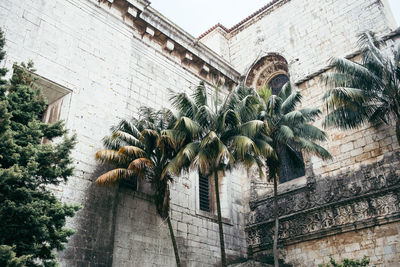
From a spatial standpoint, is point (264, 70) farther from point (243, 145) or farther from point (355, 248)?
point (355, 248)

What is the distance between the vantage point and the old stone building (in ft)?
30.5

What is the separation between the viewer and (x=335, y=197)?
37.4 feet

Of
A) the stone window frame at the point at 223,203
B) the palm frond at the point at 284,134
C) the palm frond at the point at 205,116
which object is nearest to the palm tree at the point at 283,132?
the palm frond at the point at 284,134

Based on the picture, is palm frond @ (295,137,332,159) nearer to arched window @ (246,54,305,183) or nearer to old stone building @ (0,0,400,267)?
old stone building @ (0,0,400,267)

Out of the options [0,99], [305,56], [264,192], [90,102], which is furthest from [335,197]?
[0,99]

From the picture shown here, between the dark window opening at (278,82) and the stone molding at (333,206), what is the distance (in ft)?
15.8

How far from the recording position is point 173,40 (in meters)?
13.5

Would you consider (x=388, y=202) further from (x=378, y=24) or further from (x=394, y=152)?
(x=378, y=24)

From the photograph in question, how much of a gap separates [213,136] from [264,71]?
27.7 ft

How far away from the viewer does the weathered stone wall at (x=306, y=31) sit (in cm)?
1342

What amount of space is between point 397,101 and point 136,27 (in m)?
8.17

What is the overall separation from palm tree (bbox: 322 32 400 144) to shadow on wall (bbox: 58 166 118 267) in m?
6.24

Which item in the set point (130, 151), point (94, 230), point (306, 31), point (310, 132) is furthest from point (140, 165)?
point (306, 31)

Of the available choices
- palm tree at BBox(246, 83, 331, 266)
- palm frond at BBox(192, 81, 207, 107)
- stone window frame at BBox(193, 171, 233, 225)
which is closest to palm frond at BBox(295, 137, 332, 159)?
palm tree at BBox(246, 83, 331, 266)
